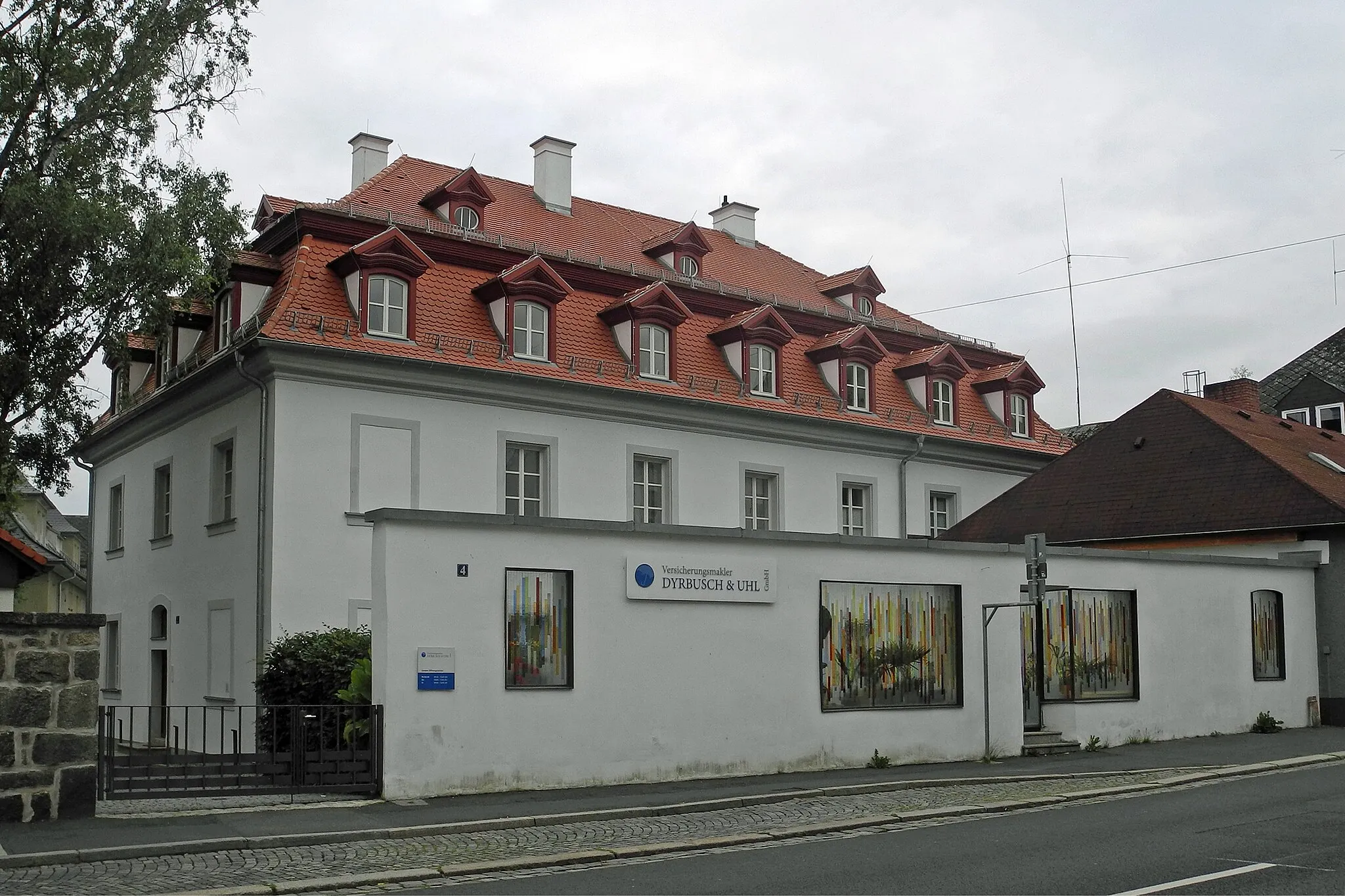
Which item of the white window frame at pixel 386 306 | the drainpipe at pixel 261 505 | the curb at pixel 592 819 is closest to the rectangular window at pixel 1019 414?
the white window frame at pixel 386 306

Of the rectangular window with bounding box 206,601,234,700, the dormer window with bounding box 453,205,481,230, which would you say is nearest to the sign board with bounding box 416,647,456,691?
the rectangular window with bounding box 206,601,234,700

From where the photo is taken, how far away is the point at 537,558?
15.9m

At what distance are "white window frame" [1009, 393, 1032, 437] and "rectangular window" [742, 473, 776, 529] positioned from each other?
8709 mm

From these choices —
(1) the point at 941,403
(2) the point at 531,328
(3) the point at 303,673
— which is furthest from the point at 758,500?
(3) the point at 303,673

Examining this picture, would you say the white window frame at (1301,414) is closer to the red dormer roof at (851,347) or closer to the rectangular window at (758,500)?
the red dormer roof at (851,347)

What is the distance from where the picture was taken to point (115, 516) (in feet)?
103

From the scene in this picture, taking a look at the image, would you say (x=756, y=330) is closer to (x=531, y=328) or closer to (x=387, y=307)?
(x=531, y=328)

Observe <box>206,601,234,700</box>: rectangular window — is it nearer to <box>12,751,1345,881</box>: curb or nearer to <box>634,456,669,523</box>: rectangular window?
<box>634,456,669,523</box>: rectangular window

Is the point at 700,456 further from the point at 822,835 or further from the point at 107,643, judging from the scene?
the point at 822,835

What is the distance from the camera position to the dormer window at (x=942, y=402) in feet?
111

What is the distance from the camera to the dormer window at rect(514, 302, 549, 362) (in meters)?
26.5

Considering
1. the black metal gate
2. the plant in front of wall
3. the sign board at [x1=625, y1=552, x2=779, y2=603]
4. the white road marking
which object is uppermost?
the sign board at [x1=625, y1=552, x2=779, y2=603]

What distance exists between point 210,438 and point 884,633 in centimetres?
Answer: 1380

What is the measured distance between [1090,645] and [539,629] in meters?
9.89
